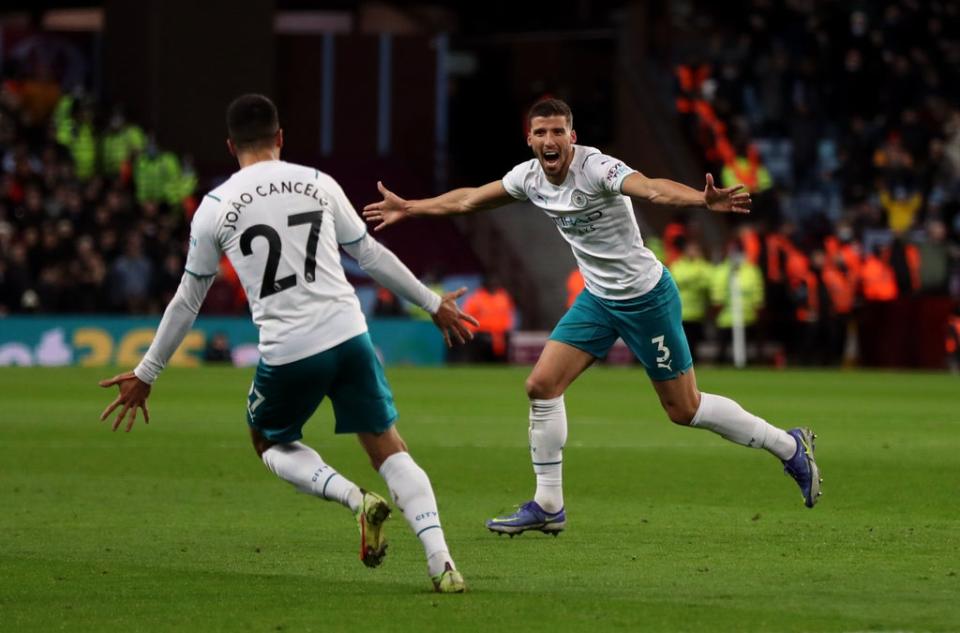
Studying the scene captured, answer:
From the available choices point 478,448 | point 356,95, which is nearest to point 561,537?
point 478,448

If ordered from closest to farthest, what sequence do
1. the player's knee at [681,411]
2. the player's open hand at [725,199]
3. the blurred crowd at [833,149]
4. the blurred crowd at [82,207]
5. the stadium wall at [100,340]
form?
1. the player's open hand at [725,199]
2. the player's knee at [681,411]
3. the stadium wall at [100,340]
4. the blurred crowd at [82,207]
5. the blurred crowd at [833,149]

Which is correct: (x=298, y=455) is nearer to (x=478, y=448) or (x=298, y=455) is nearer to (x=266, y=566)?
(x=266, y=566)

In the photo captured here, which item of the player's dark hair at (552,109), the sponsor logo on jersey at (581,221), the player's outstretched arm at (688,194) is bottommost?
the sponsor logo on jersey at (581,221)

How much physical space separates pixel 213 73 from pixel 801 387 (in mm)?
19170

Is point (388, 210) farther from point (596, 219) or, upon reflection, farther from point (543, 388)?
point (543, 388)

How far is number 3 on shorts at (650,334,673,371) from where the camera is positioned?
9.91 metres

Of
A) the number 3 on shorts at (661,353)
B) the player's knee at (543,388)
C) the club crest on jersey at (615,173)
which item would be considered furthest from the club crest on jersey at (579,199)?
the player's knee at (543,388)

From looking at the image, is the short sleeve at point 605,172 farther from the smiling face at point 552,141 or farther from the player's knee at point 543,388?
the player's knee at point 543,388

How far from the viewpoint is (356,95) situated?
1679 inches

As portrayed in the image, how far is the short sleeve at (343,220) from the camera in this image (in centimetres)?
755

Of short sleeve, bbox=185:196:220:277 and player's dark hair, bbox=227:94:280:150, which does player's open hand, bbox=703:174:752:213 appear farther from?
short sleeve, bbox=185:196:220:277

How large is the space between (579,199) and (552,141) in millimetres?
364

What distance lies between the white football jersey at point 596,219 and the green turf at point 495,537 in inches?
53.3

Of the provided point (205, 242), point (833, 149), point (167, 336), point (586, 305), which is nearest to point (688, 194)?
point (586, 305)
